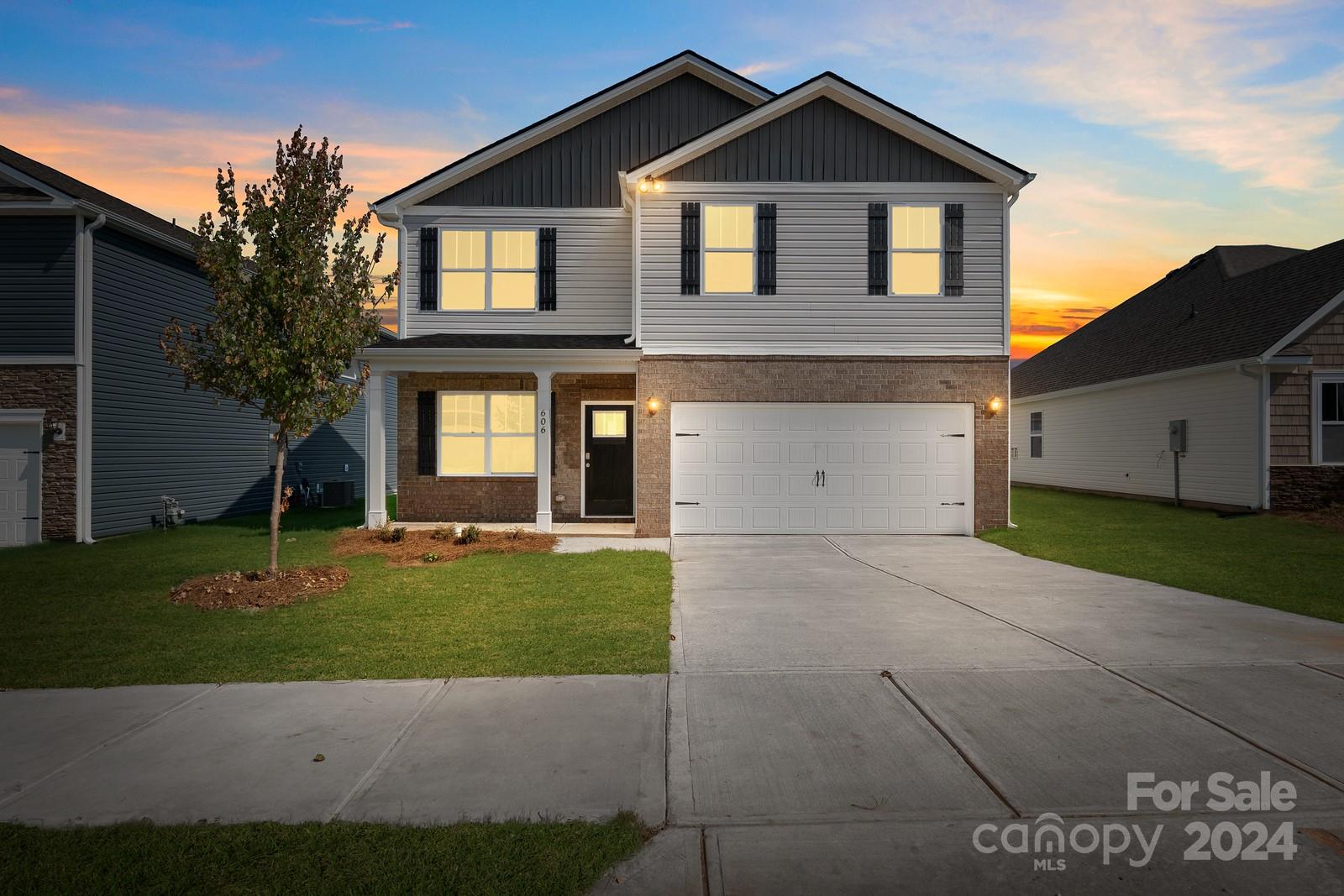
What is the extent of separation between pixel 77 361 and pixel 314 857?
46.2 ft

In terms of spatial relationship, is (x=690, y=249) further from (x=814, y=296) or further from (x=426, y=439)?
(x=426, y=439)

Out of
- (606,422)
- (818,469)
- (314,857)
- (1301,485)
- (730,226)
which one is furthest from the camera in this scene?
(1301,485)

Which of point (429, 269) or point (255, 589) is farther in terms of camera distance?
point (429, 269)

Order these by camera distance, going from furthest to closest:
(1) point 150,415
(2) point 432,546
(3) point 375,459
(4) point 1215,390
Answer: (4) point 1215,390 < (1) point 150,415 < (3) point 375,459 < (2) point 432,546

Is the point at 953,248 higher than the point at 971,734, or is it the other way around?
the point at 953,248

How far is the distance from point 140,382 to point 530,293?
26.0 feet

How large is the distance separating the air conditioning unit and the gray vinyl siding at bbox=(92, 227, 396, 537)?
2.09 meters

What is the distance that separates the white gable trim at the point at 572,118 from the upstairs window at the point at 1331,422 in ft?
46.3

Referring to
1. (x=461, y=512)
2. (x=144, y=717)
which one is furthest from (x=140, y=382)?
(x=144, y=717)

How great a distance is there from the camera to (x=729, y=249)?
14000 millimetres

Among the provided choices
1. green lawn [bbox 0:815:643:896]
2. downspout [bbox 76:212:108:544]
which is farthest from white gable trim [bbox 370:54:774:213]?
green lawn [bbox 0:815:643:896]

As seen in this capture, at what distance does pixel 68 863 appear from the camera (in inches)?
119

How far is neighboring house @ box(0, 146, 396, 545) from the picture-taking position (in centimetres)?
1321

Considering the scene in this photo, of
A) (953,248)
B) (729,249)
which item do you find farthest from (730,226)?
(953,248)
